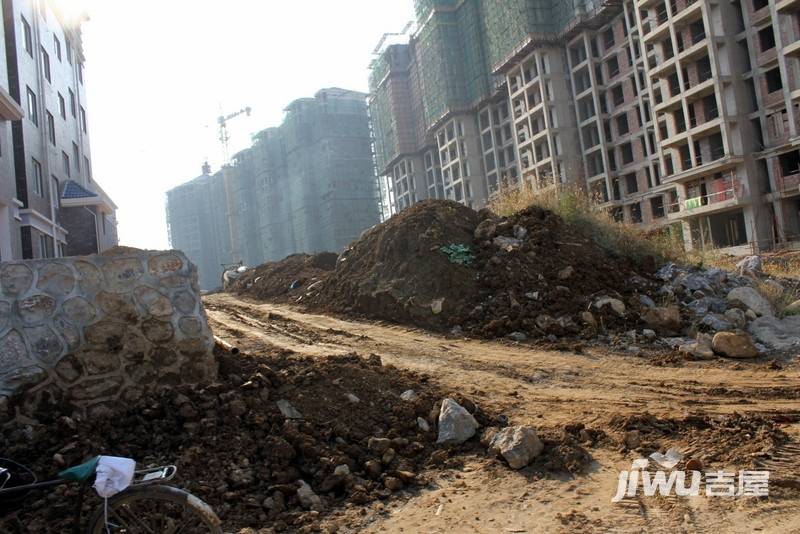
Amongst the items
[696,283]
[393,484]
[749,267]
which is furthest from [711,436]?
[749,267]

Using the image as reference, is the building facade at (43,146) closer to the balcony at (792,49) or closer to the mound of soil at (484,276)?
the mound of soil at (484,276)

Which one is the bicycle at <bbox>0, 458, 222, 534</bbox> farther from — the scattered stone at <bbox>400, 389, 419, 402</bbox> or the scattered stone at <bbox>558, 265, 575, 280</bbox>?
the scattered stone at <bbox>558, 265, 575, 280</bbox>

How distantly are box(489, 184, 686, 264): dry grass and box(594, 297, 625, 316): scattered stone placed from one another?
7.40 ft

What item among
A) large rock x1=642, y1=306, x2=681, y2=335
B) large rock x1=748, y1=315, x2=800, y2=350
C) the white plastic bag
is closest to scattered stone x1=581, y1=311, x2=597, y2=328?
large rock x1=642, y1=306, x2=681, y2=335

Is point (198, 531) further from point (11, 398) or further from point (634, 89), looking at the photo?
point (634, 89)

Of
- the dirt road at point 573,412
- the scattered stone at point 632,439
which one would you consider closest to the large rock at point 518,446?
the dirt road at point 573,412

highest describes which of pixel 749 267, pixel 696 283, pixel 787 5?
pixel 787 5

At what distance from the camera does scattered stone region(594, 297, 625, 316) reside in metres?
9.80

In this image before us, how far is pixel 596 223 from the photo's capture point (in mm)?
13008

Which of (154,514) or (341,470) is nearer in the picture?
(154,514)

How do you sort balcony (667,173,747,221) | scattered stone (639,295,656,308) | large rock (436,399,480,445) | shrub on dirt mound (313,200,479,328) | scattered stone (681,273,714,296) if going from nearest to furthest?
large rock (436,399,480,445) → scattered stone (639,295,656,308) → scattered stone (681,273,714,296) → shrub on dirt mound (313,200,479,328) → balcony (667,173,747,221)

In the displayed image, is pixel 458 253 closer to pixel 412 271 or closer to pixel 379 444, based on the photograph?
pixel 412 271

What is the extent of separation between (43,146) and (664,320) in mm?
20697

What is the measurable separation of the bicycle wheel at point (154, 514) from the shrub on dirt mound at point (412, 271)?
7.69m
